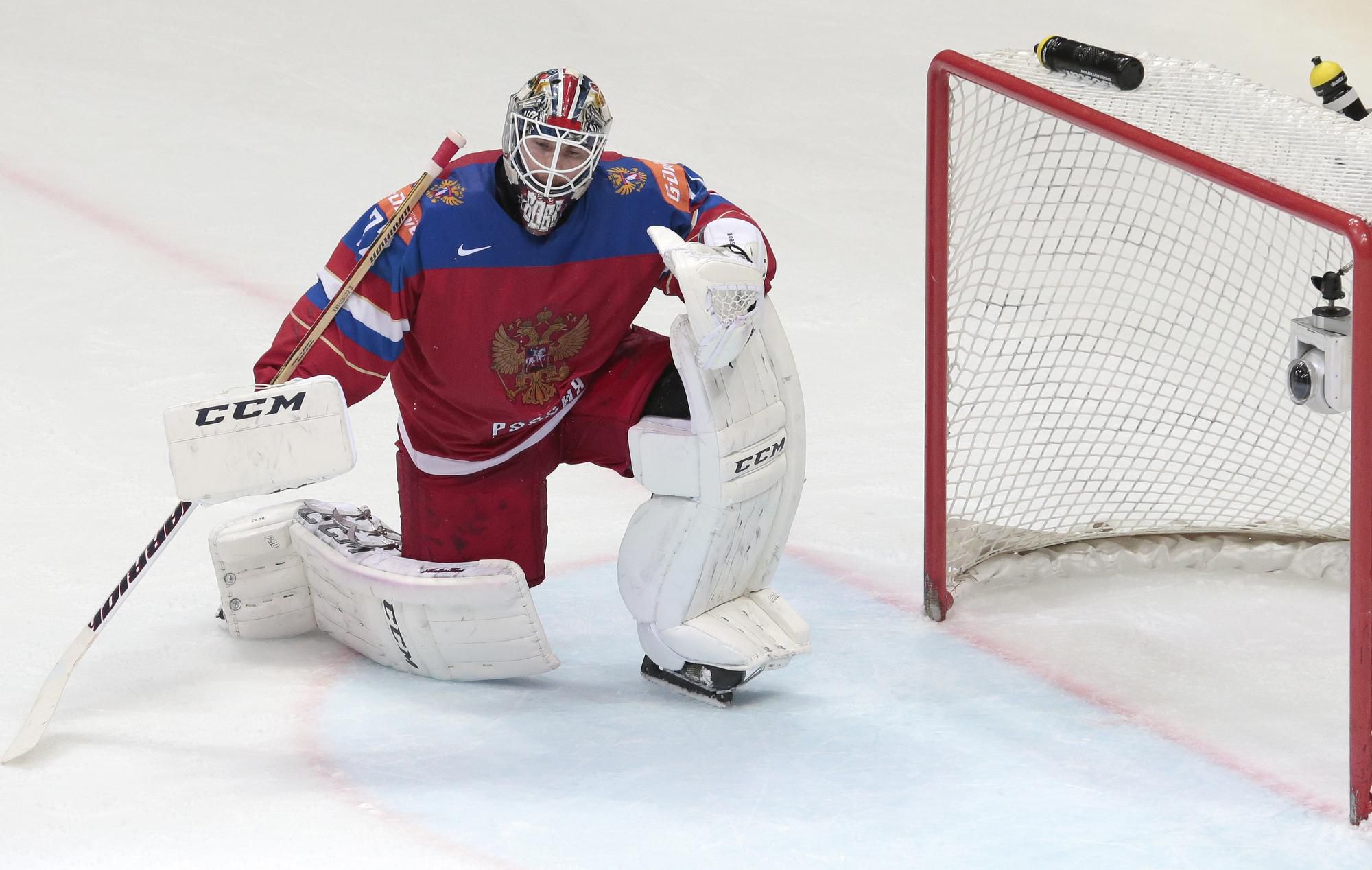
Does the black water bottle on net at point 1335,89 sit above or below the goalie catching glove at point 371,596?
above

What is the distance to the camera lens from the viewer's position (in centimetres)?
200

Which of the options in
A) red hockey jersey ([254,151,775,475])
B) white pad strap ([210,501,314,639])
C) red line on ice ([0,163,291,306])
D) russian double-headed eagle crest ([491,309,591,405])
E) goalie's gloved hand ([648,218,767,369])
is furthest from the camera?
red line on ice ([0,163,291,306])

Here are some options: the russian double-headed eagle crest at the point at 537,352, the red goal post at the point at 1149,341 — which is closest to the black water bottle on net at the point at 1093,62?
the red goal post at the point at 1149,341

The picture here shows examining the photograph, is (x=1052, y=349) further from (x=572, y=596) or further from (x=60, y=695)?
(x=60, y=695)

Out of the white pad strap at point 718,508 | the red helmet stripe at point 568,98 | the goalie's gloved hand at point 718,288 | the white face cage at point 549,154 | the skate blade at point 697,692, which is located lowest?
the skate blade at point 697,692

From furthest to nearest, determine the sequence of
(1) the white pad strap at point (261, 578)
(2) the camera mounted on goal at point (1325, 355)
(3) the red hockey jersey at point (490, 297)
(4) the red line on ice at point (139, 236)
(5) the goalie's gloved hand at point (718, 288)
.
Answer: (4) the red line on ice at point (139, 236) → (1) the white pad strap at point (261, 578) → (3) the red hockey jersey at point (490, 297) → (5) the goalie's gloved hand at point (718, 288) → (2) the camera mounted on goal at point (1325, 355)

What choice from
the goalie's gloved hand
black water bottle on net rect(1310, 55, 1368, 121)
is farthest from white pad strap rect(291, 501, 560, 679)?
black water bottle on net rect(1310, 55, 1368, 121)

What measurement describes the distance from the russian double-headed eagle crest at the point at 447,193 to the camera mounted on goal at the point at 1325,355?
1.10 meters

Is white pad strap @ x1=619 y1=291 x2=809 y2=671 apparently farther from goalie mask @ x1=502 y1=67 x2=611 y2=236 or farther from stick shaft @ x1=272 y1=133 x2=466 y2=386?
stick shaft @ x1=272 y1=133 x2=466 y2=386

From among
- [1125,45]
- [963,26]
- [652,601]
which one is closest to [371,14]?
[963,26]

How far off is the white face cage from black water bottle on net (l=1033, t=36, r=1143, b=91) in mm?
A: 699

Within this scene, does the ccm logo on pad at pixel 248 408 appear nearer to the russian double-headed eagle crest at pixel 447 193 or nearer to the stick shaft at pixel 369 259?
the stick shaft at pixel 369 259

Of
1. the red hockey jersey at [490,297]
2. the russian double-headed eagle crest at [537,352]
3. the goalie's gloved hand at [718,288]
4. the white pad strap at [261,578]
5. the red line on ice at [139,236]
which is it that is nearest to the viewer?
the goalie's gloved hand at [718,288]

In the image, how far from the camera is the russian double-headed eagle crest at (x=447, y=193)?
89.2 inches
